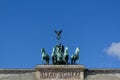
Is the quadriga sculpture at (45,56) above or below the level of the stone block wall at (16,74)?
above

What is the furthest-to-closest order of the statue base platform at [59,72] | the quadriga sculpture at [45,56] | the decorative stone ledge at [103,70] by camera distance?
the decorative stone ledge at [103,70] → the quadriga sculpture at [45,56] → the statue base platform at [59,72]

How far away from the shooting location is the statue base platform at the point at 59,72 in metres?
55.9

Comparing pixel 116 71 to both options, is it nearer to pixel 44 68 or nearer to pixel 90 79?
pixel 90 79

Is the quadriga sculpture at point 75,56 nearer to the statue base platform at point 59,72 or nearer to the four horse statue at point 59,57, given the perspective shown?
the four horse statue at point 59,57

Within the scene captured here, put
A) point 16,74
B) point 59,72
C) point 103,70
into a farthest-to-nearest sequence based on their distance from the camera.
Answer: point 103,70, point 16,74, point 59,72

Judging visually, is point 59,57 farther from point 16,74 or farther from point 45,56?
point 16,74

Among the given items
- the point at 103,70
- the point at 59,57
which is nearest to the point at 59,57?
the point at 59,57

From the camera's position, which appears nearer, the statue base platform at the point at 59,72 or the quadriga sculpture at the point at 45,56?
the statue base platform at the point at 59,72

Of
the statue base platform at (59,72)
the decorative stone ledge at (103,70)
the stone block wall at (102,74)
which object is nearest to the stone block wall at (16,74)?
the statue base platform at (59,72)

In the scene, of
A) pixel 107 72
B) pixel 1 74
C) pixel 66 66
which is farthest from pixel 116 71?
pixel 1 74

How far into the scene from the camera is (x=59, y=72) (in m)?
56.1

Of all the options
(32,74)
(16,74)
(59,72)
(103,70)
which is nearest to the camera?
(59,72)

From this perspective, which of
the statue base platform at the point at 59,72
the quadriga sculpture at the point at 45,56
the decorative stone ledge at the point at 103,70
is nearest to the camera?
the statue base platform at the point at 59,72

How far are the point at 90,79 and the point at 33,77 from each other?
16.1ft
